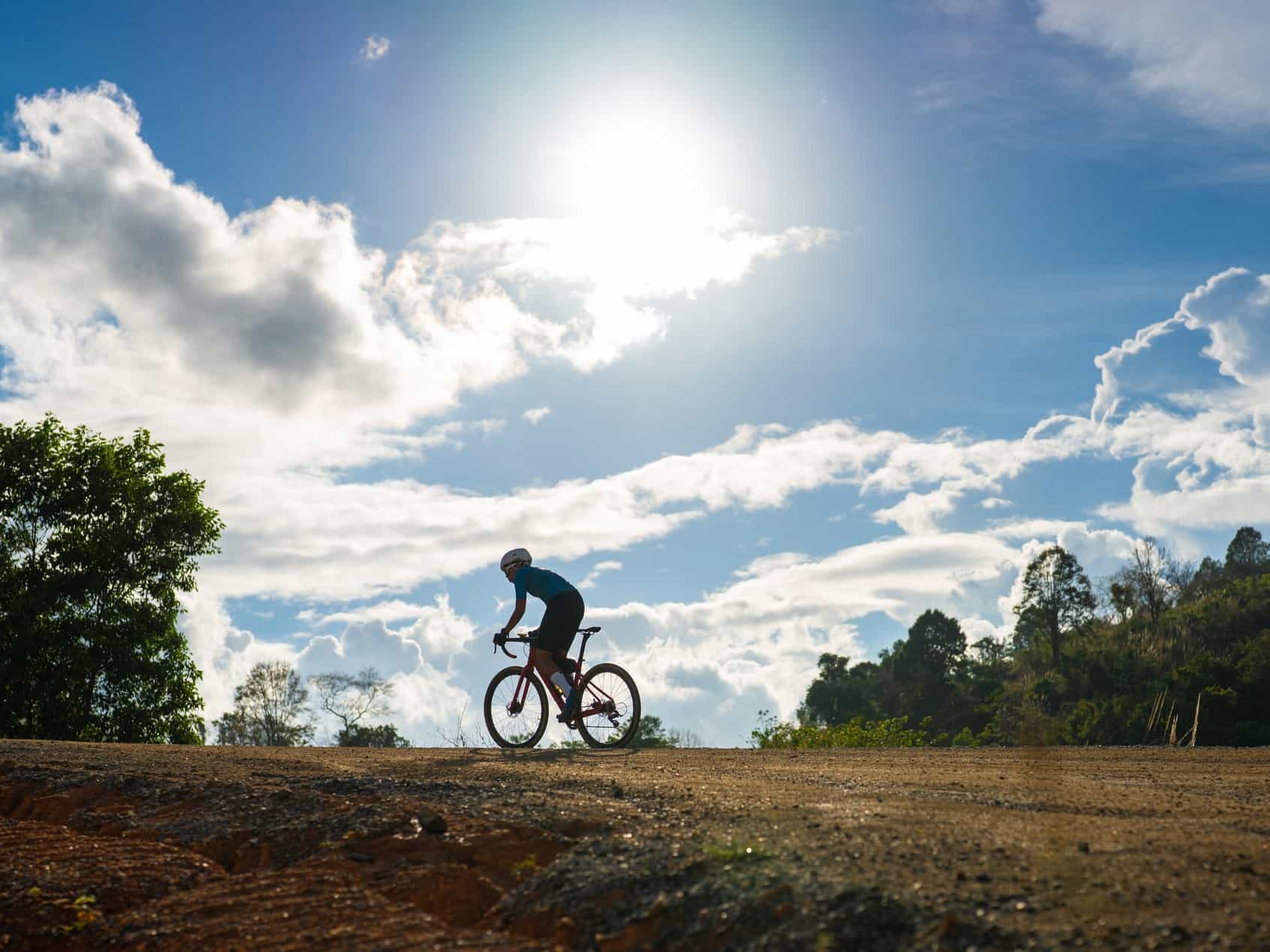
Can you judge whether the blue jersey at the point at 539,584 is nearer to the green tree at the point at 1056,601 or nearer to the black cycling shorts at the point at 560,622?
the black cycling shorts at the point at 560,622

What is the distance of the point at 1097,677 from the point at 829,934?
50.2 meters

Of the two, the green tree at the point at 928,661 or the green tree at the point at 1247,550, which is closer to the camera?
the green tree at the point at 928,661

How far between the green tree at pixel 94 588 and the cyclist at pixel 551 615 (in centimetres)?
1926

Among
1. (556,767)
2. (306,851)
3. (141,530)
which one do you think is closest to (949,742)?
(141,530)

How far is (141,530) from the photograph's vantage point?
2875 cm

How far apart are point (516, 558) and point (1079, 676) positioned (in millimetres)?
45041

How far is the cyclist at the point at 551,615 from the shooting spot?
12.0m

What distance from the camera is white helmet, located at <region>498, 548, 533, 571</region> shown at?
12172mm

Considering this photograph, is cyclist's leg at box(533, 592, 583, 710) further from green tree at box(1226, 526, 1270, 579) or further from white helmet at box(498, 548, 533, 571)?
green tree at box(1226, 526, 1270, 579)

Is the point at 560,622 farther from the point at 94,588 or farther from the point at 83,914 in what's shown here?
the point at 94,588

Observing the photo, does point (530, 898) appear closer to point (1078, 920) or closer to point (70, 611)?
point (1078, 920)

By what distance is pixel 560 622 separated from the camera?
1205 cm

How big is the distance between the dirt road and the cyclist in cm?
346

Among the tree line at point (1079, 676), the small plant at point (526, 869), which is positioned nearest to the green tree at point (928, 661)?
the tree line at point (1079, 676)
